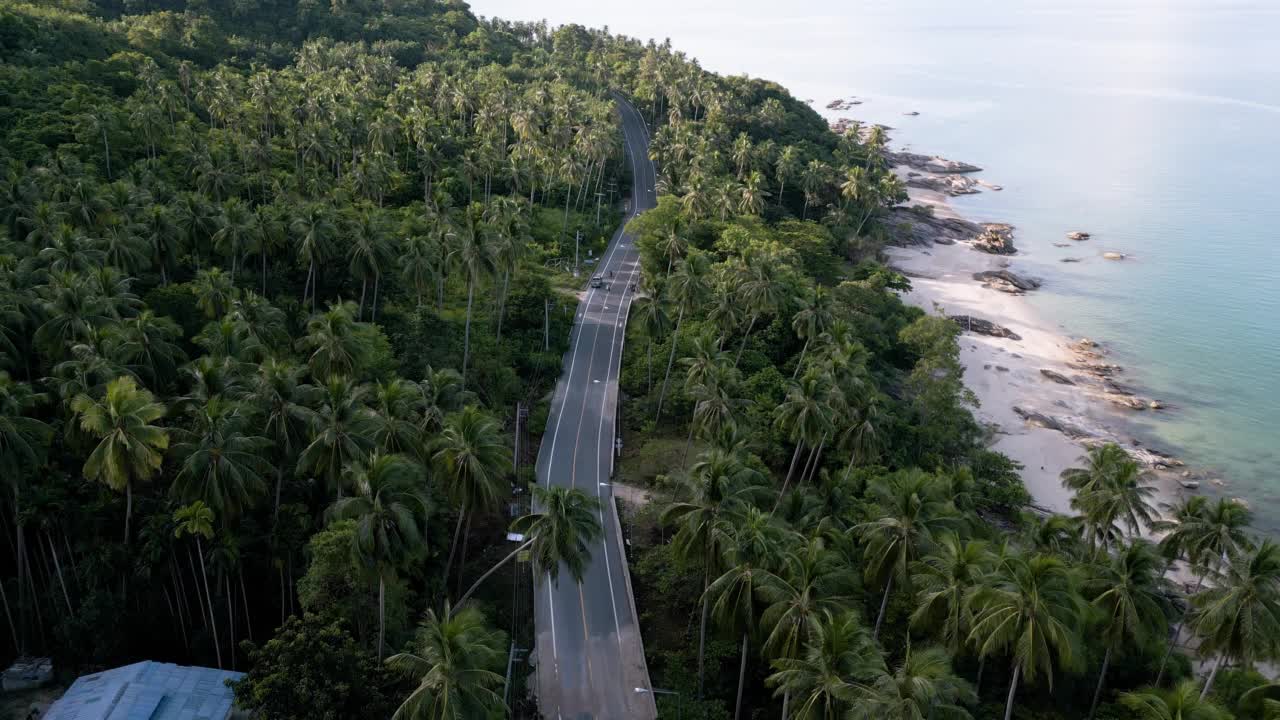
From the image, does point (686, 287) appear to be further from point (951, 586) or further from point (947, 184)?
point (947, 184)

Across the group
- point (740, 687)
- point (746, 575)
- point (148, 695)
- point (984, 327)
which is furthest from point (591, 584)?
point (984, 327)

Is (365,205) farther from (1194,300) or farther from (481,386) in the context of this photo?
(1194,300)

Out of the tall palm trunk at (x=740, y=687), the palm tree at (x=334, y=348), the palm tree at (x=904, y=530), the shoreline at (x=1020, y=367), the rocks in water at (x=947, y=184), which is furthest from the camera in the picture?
the rocks in water at (x=947, y=184)

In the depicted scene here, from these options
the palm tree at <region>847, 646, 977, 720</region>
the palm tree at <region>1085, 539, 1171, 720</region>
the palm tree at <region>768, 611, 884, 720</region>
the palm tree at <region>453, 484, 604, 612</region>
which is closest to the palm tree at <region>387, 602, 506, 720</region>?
the palm tree at <region>453, 484, 604, 612</region>

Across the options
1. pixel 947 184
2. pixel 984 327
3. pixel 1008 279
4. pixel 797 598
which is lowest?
pixel 984 327

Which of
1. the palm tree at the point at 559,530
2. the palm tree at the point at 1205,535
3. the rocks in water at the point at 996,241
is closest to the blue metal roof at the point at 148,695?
the palm tree at the point at 559,530

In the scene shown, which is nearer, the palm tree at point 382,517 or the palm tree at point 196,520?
the palm tree at point 382,517

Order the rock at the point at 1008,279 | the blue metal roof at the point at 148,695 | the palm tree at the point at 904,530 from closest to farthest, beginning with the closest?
the blue metal roof at the point at 148,695 → the palm tree at the point at 904,530 → the rock at the point at 1008,279

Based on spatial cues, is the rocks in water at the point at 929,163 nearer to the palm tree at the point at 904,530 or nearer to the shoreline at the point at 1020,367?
the shoreline at the point at 1020,367
